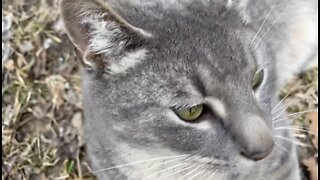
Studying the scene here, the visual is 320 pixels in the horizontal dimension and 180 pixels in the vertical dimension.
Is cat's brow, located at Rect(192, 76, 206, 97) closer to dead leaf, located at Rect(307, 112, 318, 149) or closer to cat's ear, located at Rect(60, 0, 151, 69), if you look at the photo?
cat's ear, located at Rect(60, 0, 151, 69)

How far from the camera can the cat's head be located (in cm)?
237

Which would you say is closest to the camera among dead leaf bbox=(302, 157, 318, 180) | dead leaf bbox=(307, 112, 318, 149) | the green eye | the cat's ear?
the cat's ear

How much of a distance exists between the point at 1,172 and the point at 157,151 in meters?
1.04

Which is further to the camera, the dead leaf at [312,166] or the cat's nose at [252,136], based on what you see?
the dead leaf at [312,166]

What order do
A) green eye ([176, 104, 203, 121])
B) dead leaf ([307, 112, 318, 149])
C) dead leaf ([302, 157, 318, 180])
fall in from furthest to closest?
dead leaf ([307, 112, 318, 149]) → dead leaf ([302, 157, 318, 180]) → green eye ([176, 104, 203, 121])

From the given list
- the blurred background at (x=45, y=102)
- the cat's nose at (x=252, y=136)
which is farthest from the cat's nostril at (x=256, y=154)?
the blurred background at (x=45, y=102)

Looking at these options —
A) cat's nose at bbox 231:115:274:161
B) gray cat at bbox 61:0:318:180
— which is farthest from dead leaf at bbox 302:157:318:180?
cat's nose at bbox 231:115:274:161

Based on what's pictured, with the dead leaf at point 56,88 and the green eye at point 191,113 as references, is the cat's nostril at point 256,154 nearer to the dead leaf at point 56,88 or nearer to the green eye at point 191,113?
the green eye at point 191,113

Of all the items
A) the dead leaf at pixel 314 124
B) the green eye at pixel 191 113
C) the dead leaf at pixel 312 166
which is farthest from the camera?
the dead leaf at pixel 314 124

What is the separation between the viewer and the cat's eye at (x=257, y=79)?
2.50 metres

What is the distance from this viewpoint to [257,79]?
2531 millimetres

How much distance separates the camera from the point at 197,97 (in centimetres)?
238

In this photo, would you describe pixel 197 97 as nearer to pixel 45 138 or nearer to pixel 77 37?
pixel 77 37

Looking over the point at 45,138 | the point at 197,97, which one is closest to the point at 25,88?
the point at 45,138
